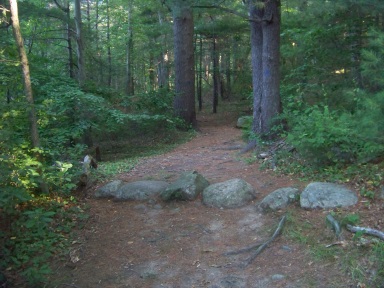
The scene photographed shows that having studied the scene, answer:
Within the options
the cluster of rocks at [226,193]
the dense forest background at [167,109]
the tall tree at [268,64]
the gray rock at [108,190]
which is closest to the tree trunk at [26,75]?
the dense forest background at [167,109]

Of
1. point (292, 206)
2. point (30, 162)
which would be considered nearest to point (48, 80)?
point (30, 162)

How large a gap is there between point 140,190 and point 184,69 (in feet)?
31.8

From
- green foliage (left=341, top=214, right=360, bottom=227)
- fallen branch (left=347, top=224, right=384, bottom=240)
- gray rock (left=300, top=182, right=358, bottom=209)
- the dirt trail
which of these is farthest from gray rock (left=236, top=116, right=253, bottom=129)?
fallen branch (left=347, top=224, right=384, bottom=240)

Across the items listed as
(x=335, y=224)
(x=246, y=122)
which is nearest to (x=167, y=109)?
(x=246, y=122)

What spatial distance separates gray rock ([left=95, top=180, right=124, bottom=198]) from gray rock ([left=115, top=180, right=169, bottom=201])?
103 millimetres

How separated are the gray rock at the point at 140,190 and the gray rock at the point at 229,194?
0.92 m

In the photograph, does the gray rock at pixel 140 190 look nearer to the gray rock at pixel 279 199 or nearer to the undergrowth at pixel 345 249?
the gray rock at pixel 279 199

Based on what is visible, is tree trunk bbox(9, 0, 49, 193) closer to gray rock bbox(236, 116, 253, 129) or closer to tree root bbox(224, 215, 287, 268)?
tree root bbox(224, 215, 287, 268)

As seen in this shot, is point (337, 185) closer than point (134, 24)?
Yes

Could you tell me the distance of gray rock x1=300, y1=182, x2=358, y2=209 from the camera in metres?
5.43

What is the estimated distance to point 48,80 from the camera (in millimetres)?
11688

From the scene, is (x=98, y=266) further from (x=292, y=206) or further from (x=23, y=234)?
(x=292, y=206)

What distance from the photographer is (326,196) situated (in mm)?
5578

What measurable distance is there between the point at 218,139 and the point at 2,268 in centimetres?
971
